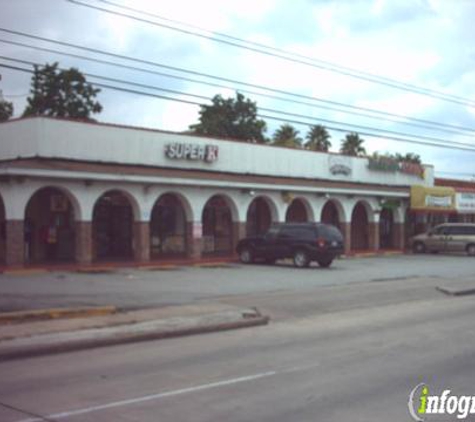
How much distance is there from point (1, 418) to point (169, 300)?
451 inches

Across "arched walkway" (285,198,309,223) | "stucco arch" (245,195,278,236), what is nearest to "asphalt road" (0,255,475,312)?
"stucco arch" (245,195,278,236)

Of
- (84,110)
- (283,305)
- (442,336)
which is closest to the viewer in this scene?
(442,336)

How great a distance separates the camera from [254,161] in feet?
125

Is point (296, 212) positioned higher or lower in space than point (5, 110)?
lower

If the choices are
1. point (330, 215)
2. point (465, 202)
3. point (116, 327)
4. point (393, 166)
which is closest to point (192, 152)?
point (330, 215)

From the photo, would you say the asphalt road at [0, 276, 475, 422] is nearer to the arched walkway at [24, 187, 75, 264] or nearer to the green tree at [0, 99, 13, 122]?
the arched walkway at [24, 187, 75, 264]

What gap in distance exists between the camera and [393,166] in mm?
47531

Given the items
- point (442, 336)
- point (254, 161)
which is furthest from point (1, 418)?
point (254, 161)

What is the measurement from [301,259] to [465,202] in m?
21.7

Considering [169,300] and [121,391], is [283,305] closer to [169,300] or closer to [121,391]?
[169,300]

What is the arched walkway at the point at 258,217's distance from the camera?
4144cm

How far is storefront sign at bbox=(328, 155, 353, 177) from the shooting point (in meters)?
42.9

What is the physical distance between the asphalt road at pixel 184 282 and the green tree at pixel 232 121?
38.8 metres

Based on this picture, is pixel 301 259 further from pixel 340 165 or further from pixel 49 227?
pixel 340 165
